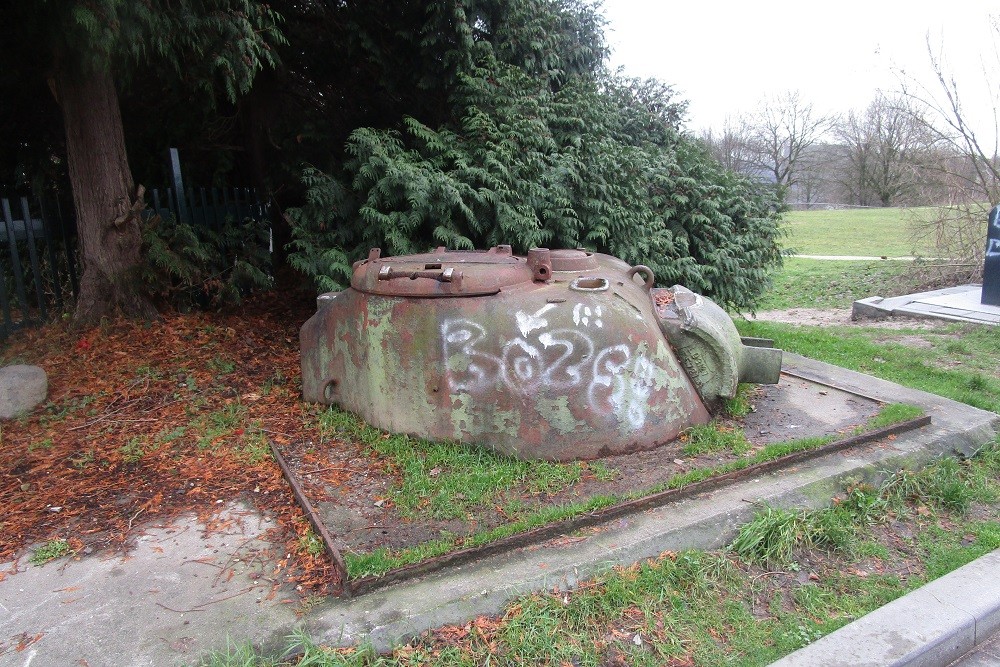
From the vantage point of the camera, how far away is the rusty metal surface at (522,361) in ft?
12.2

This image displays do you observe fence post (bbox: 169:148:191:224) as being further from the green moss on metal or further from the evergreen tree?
the green moss on metal

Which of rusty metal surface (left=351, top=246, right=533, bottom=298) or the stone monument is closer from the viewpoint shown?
rusty metal surface (left=351, top=246, right=533, bottom=298)

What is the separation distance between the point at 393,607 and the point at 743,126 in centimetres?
4625

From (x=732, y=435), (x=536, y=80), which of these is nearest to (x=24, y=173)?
(x=536, y=80)

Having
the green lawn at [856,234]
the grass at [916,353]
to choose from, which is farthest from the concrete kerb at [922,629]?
the green lawn at [856,234]

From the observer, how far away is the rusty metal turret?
3.72m

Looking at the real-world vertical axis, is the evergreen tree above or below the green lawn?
above

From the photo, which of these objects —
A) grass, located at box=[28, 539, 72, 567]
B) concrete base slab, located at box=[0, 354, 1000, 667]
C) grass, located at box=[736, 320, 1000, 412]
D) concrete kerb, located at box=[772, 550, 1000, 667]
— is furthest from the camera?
grass, located at box=[736, 320, 1000, 412]

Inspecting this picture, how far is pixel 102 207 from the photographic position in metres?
6.09

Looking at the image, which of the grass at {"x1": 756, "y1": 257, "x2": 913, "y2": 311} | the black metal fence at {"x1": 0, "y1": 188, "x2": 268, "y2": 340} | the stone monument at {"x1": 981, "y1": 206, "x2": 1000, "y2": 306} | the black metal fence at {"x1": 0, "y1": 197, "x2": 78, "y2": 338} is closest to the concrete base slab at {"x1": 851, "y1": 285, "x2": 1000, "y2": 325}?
the stone monument at {"x1": 981, "y1": 206, "x2": 1000, "y2": 306}

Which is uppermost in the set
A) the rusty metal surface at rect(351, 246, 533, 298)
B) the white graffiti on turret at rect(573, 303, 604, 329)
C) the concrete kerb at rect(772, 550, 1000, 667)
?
the rusty metal surface at rect(351, 246, 533, 298)

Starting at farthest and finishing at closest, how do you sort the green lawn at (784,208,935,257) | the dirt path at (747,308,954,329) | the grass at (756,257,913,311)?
the green lawn at (784,208,935,257) → the grass at (756,257,913,311) → the dirt path at (747,308,954,329)

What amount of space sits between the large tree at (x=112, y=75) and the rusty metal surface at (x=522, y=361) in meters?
2.70

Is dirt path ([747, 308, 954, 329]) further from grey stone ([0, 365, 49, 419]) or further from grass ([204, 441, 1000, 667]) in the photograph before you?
grey stone ([0, 365, 49, 419])
